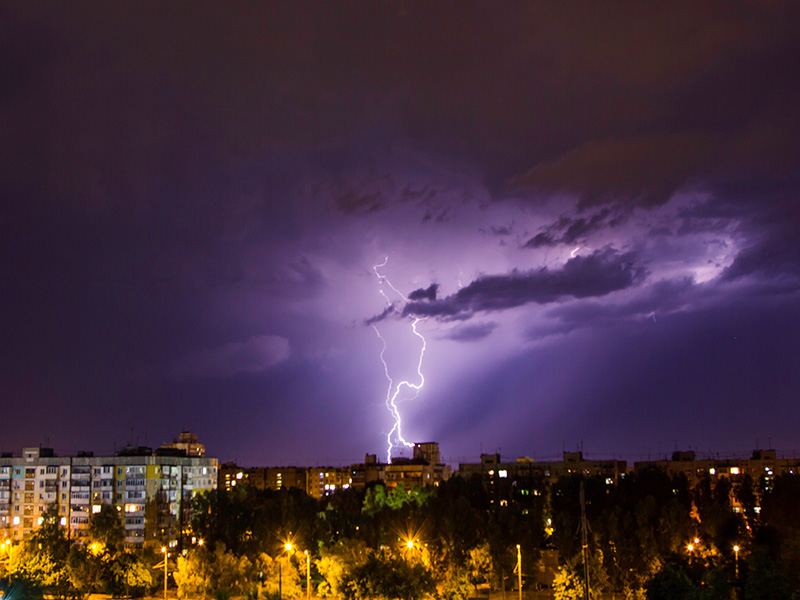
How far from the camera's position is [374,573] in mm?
40250

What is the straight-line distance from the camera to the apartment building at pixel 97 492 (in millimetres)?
76875

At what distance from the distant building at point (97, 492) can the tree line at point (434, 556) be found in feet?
66.6

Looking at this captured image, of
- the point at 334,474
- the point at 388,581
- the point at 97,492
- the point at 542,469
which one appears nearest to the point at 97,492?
the point at 97,492

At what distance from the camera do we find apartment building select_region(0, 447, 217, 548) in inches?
3027

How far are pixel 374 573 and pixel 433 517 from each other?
11.1m

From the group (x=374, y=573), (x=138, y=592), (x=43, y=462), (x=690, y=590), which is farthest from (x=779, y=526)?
(x=43, y=462)

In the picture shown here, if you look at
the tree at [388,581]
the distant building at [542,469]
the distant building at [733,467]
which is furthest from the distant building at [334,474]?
the tree at [388,581]

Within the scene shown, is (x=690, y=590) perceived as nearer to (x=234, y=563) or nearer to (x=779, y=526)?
(x=779, y=526)

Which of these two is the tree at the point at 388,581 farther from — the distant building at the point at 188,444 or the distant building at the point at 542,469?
the distant building at the point at 188,444

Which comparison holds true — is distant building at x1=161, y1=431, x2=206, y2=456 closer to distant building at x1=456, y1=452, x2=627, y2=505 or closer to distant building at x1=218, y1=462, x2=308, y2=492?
distant building at x1=218, y1=462, x2=308, y2=492

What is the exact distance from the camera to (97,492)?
78.2 meters

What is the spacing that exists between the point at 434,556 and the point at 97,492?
141 ft

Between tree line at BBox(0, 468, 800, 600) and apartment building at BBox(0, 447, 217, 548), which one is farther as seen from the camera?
apartment building at BBox(0, 447, 217, 548)

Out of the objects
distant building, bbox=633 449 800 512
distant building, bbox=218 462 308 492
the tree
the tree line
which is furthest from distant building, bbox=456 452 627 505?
the tree
